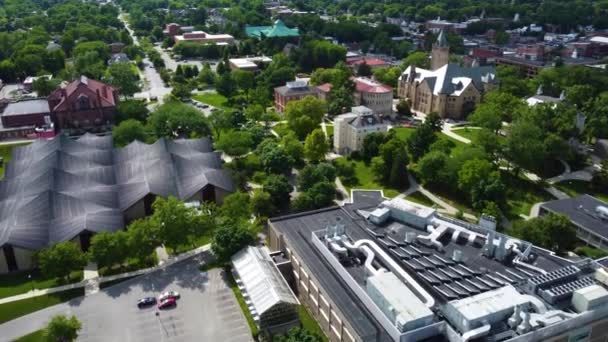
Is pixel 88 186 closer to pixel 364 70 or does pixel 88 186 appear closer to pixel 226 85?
pixel 226 85

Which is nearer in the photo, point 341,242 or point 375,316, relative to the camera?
point 375,316

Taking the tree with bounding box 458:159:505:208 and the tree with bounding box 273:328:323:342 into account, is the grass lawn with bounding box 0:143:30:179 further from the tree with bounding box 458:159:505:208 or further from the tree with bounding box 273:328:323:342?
the tree with bounding box 458:159:505:208

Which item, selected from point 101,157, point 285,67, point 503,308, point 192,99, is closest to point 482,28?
point 285,67

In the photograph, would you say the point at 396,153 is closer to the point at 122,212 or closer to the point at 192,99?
the point at 122,212

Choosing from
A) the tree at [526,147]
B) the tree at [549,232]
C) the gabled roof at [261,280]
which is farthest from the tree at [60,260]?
the tree at [526,147]

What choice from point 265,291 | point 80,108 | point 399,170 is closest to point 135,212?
point 265,291
